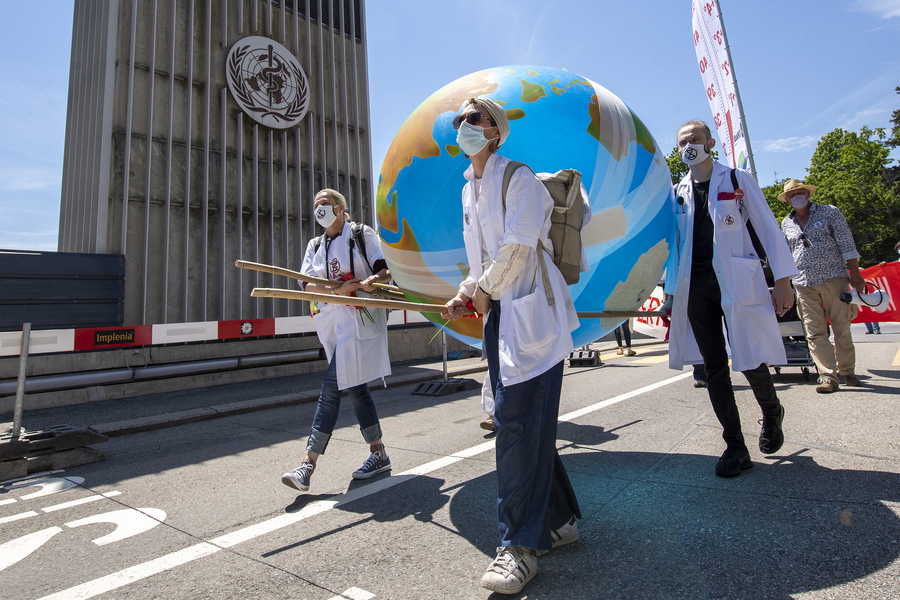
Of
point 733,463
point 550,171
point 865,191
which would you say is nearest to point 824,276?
point 733,463

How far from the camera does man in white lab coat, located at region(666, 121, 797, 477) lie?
126 inches

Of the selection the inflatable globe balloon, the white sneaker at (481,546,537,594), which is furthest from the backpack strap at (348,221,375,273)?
the white sneaker at (481,546,537,594)

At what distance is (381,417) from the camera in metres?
6.12

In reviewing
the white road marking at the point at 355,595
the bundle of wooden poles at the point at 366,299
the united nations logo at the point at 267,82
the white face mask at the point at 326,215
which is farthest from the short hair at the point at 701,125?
the united nations logo at the point at 267,82

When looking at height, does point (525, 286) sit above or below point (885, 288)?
below

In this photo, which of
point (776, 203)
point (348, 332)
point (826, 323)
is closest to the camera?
point (348, 332)

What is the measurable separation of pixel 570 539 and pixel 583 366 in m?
7.82

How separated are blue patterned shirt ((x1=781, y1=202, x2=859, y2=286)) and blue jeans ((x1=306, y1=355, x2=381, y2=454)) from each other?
4.52 meters

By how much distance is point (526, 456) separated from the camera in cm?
220

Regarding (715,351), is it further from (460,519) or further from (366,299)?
(366,299)

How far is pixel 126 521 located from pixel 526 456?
95.5 inches

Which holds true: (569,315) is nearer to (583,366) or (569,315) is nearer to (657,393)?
(657,393)

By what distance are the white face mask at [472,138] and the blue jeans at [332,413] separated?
6.15ft

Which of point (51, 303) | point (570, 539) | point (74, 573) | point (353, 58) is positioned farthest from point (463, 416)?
point (353, 58)
